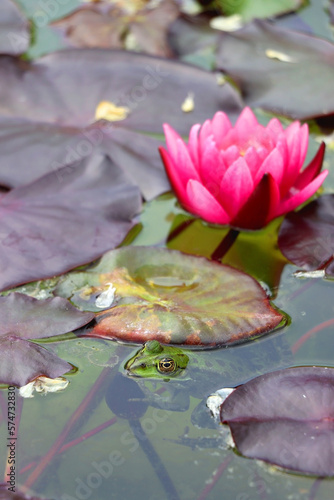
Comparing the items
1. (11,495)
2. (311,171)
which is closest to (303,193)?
(311,171)

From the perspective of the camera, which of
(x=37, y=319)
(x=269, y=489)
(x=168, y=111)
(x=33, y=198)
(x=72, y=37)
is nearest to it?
Answer: (x=269, y=489)

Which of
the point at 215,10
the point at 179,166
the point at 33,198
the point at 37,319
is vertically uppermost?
the point at 215,10

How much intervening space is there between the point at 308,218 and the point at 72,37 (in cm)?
179

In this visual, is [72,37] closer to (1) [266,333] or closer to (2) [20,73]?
(2) [20,73]

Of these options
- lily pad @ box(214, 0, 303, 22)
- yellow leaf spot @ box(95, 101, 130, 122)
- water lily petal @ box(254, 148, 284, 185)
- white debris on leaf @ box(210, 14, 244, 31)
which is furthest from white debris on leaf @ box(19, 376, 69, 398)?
lily pad @ box(214, 0, 303, 22)

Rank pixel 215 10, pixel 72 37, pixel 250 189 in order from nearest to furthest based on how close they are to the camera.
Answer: pixel 250 189 < pixel 72 37 < pixel 215 10

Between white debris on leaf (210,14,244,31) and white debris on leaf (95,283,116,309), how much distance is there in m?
2.02

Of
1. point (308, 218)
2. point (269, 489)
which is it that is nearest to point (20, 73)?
point (308, 218)

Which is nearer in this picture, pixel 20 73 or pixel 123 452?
pixel 123 452

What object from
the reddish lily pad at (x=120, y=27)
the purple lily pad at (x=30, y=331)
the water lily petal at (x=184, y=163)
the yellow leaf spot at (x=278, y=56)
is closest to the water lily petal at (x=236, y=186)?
the water lily petal at (x=184, y=163)

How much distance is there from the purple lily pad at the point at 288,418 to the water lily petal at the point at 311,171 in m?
0.85

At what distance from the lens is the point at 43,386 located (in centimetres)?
167

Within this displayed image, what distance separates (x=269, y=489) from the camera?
1.44 m

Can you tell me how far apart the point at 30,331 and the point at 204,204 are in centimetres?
79
